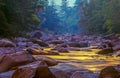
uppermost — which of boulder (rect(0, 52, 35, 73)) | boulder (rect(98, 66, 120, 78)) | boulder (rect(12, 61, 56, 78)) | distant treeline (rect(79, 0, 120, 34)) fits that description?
distant treeline (rect(79, 0, 120, 34))

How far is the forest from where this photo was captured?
22.5ft

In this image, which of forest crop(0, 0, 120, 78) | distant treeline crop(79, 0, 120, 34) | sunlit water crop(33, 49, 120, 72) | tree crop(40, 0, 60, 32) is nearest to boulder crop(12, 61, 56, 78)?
forest crop(0, 0, 120, 78)

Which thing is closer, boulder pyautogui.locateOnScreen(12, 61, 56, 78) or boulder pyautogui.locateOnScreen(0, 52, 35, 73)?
boulder pyautogui.locateOnScreen(12, 61, 56, 78)

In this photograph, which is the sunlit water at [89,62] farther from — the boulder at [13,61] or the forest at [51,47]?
the boulder at [13,61]

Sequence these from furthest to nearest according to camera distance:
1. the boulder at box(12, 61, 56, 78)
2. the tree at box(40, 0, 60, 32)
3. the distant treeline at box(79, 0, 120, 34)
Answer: the tree at box(40, 0, 60, 32)
the distant treeline at box(79, 0, 120, 34)
the boulder at box(12, 61, 56, 78)

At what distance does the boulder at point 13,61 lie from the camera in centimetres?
820

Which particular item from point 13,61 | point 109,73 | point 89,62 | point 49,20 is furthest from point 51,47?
point 49,20

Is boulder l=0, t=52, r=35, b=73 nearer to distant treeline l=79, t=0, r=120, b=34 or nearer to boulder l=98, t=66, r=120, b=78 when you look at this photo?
boulder l=98, t=66, r=120, b=78

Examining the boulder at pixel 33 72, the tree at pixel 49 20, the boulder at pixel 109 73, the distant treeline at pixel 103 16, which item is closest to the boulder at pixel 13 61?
the boulder at pixel 33 72

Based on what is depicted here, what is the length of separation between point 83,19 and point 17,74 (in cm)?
6190

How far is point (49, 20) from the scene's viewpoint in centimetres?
7838

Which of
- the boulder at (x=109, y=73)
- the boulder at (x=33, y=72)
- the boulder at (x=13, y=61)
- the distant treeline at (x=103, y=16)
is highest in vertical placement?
the distant treeline at (x=103, y=16)

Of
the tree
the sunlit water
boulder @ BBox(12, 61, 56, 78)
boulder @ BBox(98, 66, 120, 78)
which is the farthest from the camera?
the tree

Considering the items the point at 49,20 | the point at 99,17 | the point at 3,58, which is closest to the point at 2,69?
the point at 3,58
